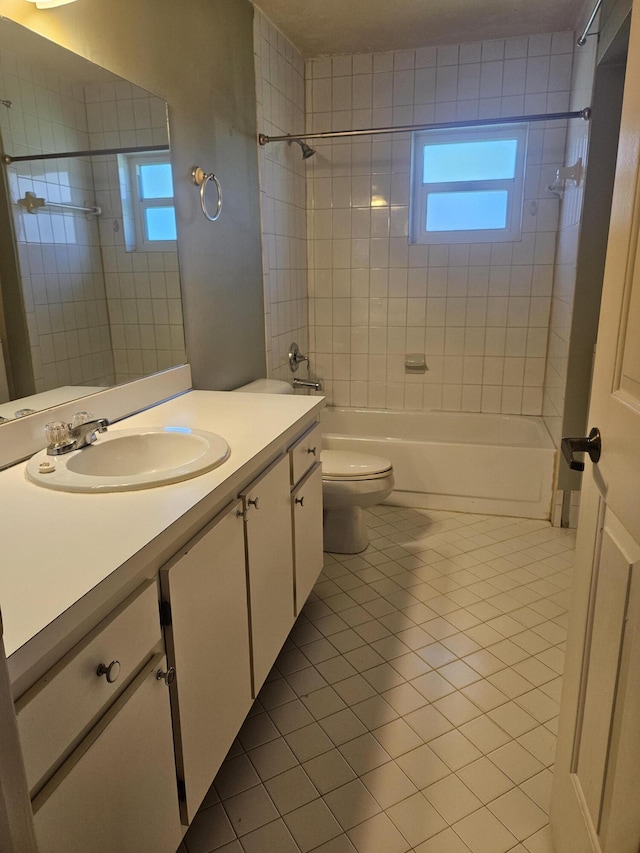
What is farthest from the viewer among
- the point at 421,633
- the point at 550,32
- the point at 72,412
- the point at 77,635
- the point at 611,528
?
the point at 550,32

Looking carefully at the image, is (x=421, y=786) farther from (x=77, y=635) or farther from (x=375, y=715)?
(x=77, y=635)

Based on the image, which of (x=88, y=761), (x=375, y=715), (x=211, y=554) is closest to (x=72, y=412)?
(x=211, y=554)

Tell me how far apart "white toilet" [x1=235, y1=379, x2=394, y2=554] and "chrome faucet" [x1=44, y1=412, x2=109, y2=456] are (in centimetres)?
105

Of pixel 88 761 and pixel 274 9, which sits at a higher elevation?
pixel 274 9

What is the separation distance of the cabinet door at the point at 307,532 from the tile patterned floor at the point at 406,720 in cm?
22

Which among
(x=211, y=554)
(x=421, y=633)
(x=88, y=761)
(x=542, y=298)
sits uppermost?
(x=542, y=298)

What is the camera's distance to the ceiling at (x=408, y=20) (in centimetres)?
260

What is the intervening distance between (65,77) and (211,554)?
1.26 meters

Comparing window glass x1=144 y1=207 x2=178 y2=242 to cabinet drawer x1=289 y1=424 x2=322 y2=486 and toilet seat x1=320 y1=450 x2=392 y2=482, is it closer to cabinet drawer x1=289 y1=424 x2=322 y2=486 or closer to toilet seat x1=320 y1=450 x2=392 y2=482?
cabinet drawer x1=289 y1=424 x2=322 y2=486

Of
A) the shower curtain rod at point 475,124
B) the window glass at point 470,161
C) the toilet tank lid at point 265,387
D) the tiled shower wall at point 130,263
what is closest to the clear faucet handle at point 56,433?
the tiled shower wall at point 130,263

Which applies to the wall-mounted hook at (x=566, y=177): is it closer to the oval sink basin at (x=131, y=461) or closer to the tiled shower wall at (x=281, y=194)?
the tiled shower wall at (x=281, y=194)

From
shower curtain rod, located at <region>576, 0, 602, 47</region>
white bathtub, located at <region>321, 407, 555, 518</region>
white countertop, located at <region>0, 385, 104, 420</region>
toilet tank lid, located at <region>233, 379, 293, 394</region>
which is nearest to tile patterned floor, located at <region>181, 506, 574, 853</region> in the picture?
white bathtub, located at <region>321, 407, 555, 518</region>

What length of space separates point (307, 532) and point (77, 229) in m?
1.15

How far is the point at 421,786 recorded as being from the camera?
4.73 feet
